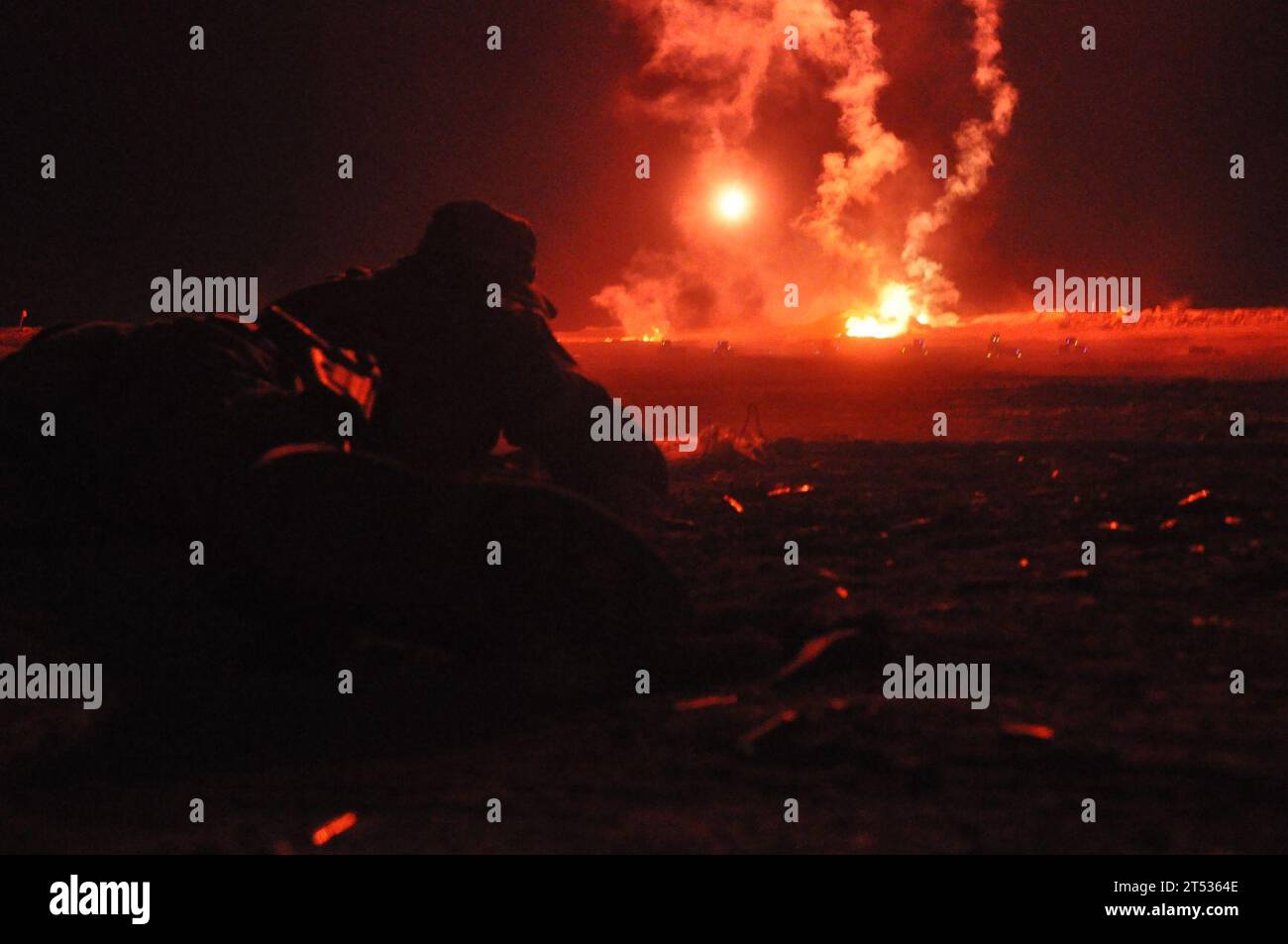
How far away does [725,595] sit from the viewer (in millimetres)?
5918

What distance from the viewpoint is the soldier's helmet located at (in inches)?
325

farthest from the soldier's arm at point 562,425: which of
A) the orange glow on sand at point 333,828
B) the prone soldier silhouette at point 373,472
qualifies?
the orange glow on sand at point 333,828

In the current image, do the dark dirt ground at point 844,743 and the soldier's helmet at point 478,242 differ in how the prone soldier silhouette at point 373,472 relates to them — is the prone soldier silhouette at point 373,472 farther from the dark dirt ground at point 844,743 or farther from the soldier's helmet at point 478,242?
the dark dirt ground at point 844,743

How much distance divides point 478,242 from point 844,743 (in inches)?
227

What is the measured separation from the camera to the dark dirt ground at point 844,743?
3.11 meters

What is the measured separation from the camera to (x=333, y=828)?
10.4 feet

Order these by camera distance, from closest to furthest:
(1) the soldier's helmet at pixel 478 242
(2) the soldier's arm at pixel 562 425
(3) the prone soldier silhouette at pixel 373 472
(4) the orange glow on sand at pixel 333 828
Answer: (4) the orange glow on sand at pixel 333 828 → (3) the prone soldier silhouette at pixel 373 472 → (2) the soldier's arm at pixel 562 425 → (1) the soldier's helmet at pixel 478 242

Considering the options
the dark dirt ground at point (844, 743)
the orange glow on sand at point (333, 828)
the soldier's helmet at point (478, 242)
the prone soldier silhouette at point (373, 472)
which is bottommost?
the orange glow on sand at point (333, 828)

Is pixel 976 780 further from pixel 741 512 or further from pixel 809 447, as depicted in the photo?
pixel 809 447

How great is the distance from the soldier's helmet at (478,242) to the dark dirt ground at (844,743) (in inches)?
113

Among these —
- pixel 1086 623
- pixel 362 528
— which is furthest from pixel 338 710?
pixel 1086 623

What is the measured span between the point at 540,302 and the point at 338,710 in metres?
5.16

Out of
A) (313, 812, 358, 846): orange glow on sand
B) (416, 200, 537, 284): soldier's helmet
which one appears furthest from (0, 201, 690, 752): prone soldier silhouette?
(313, 812, 358, 846): orange glow on sand

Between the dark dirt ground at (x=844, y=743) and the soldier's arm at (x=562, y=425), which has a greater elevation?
the soldier's arm at (x=562, y=425)
